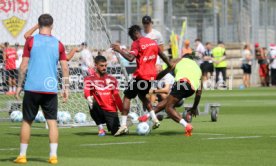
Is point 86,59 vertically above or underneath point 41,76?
above

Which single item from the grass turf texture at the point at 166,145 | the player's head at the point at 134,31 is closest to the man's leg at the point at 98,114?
the grass turf texture at the point at 166,145

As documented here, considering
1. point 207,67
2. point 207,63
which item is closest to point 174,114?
point 207,67

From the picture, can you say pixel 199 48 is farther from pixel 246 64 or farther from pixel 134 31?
pixel 134 31

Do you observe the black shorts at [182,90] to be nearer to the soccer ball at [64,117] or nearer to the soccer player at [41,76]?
the soccer ball at [64,117]

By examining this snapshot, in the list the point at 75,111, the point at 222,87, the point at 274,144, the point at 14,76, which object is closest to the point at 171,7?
the point at 222,87

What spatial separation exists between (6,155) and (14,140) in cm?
299

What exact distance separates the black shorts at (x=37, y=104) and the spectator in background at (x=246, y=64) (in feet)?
114

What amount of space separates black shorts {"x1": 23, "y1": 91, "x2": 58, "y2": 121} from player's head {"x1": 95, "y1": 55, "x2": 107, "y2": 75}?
496 cm

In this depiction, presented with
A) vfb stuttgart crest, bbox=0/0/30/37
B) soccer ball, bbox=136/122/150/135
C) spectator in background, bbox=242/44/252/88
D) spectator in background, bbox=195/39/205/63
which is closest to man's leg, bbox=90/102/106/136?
soccer ball, bbox=136/122/150/135

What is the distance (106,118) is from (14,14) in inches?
198

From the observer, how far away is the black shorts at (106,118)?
18.3 m

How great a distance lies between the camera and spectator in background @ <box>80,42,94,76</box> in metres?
22.4

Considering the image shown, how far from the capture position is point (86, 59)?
22891mm

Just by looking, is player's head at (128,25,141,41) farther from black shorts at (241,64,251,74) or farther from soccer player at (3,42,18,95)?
black shorts at (241,64,251,74)
